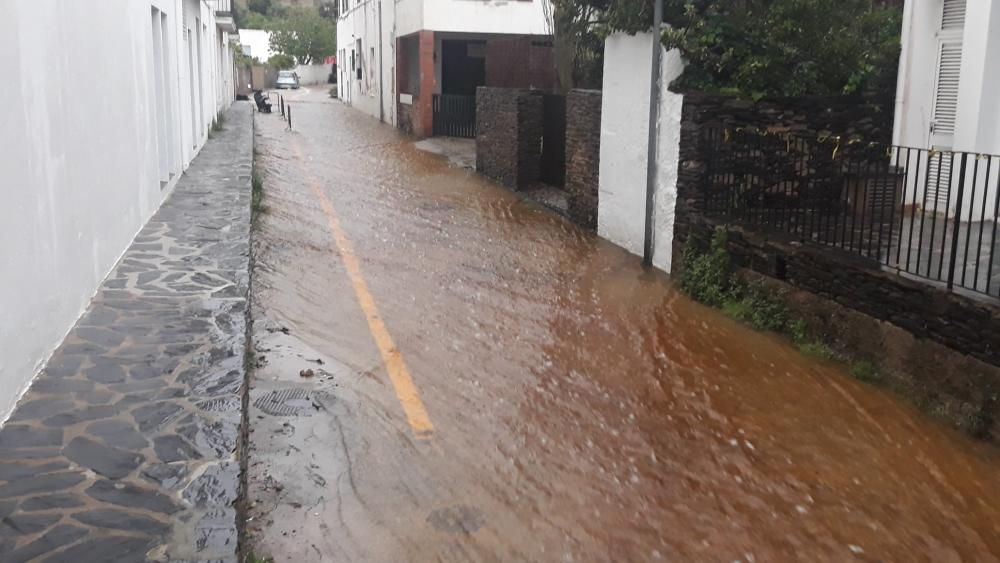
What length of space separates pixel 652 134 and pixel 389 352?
4.46 metres

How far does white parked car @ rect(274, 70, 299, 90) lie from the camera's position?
201ft

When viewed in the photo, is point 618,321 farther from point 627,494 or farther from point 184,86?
point 184,86

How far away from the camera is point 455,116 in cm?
2552

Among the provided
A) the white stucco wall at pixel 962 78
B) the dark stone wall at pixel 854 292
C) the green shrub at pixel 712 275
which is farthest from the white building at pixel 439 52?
the green shrub at pixel 712 275

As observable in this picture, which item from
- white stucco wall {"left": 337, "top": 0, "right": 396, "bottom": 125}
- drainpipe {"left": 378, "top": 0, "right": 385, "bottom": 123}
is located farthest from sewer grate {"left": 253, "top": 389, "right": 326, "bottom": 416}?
drainpipe {"left": 378, "top": 0, "right": 385, "bottom": 123}

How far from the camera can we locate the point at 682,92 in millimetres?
9805

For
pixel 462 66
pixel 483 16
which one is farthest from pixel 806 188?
pixel 462 66

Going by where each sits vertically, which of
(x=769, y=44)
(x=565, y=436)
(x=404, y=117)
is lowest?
(x=565, y=436)

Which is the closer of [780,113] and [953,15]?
[780,113]

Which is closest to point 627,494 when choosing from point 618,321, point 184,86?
point 618,321

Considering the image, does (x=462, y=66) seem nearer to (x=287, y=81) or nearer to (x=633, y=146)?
(x=633, y=146)

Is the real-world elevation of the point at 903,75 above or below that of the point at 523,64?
below

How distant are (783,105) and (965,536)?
573 centimetres

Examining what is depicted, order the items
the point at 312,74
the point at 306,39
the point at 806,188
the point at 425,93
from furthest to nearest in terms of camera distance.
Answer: the point at 306,39
the point at 312,74
the point at 425,93
the point at 806,188
